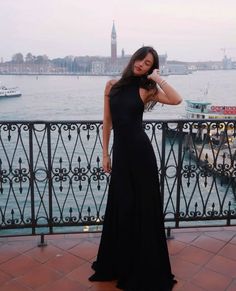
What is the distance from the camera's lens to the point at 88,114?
44.4 m

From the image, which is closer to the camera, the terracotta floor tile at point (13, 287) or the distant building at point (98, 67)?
the terracotta floor tile at point (13, 287)

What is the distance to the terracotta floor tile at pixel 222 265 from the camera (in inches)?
108

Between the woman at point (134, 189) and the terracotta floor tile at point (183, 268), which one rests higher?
the woman at point (134, 189)

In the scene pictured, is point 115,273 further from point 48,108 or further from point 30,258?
point 48,108

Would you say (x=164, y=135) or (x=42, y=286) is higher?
(x=164, y=135)

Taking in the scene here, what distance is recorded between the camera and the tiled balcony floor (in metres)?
2.55

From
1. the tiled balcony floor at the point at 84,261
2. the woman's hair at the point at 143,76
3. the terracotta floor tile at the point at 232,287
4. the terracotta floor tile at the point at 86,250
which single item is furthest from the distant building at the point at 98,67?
the terracotta floor tile at the point at 232,287

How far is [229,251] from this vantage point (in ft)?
10.1

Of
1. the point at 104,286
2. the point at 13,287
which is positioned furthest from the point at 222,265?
the point at 13,287

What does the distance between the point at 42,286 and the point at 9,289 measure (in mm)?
232

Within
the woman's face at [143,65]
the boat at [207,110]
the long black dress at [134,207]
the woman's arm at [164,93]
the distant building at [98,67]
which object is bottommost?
the boat at [207,110]

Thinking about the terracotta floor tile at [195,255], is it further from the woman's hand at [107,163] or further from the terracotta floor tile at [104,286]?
the woman's hand at [107,163]

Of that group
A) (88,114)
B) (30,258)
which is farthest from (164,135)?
(88,114)

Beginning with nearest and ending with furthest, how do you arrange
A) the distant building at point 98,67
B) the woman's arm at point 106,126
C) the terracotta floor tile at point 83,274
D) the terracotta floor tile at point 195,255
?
the woman's arm at point 106,126 → the terracotta floor tile at point 83,274 → the terracotta floor tile at point 195,255 → the distant building at point 98,67
